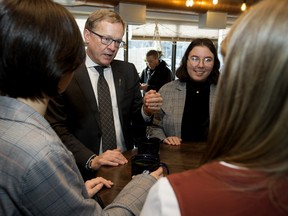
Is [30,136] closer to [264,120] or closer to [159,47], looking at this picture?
[264,120]

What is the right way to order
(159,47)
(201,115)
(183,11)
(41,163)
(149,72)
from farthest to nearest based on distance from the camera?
(159,47)
(149,72)
(183,11)
(201,115)
(41,163)

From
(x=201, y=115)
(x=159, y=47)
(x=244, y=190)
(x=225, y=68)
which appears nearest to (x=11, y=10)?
(x=225, y=68)

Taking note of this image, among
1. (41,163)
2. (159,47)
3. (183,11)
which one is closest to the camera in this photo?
(41,163)

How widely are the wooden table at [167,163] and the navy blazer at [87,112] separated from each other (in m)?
0.21

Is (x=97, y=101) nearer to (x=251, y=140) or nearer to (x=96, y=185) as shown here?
(x=96, y=185)

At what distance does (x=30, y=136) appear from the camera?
2.57ft

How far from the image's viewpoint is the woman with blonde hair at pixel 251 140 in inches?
19.1

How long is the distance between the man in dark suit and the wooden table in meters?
0.22

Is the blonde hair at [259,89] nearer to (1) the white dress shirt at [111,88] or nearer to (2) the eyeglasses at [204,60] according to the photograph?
(1) the white dress shirt at [111,88]

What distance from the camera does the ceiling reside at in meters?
4.94

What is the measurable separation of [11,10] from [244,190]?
726 mm

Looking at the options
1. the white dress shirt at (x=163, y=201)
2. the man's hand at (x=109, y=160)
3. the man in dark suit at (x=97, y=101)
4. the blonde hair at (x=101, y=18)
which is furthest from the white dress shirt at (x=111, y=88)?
the white dress shirt at (x=163, y=201)

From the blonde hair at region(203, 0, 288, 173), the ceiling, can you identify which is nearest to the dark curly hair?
the blonde hair at region(203, 0, 288, 173)

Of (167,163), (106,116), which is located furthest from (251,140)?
(106,116)
